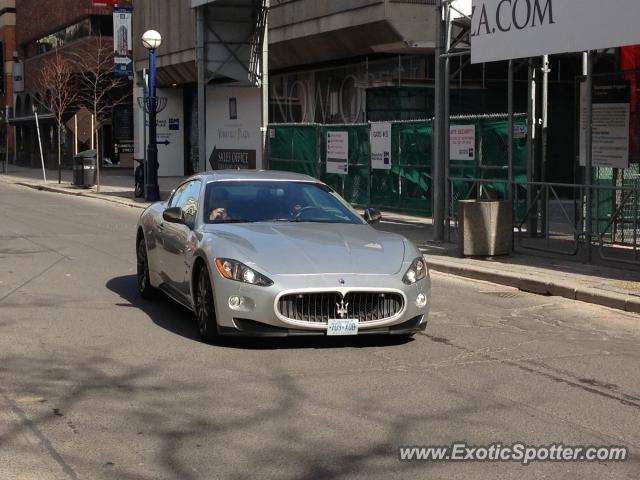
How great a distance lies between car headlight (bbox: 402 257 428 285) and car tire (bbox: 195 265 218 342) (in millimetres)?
1618

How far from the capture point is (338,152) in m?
24.8

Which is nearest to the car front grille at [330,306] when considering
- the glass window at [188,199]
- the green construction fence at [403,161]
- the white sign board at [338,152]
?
the glass window at [188,199]

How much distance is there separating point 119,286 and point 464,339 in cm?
487

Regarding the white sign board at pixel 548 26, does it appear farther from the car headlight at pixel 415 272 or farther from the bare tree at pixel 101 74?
the bare tree at pixel 101 74

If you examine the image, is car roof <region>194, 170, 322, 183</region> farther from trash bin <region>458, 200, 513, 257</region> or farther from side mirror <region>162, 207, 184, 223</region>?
trash bin <region>458, 200, 513, 257</region>

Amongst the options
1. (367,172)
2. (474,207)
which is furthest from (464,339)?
(367,172)

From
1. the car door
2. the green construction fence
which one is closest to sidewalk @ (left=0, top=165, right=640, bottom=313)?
the green construction fence

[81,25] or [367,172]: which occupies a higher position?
[81,25]

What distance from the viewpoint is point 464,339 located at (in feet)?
30.2

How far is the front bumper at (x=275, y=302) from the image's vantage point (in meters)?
8.13

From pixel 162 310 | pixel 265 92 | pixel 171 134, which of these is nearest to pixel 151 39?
pixel 265 92

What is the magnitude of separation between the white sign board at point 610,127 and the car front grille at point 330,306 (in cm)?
860

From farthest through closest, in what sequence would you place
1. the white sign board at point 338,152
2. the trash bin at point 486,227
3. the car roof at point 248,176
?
the white sign board at point 338,152
the trash bin at point 486,227
the car roof at point 248,176

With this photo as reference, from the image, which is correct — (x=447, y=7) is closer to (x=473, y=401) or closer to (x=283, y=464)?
(x=473, y=401)
